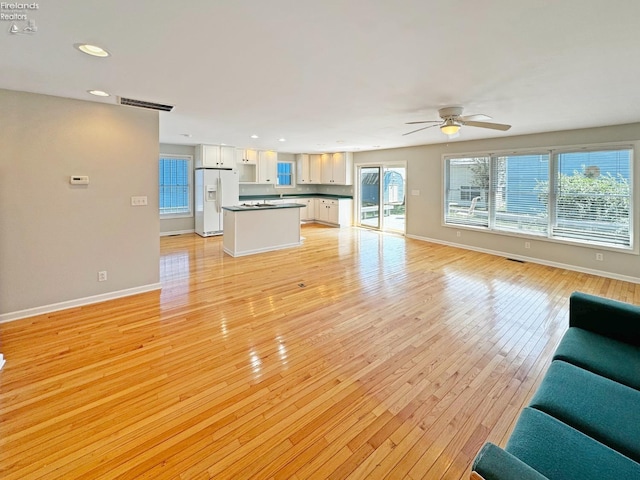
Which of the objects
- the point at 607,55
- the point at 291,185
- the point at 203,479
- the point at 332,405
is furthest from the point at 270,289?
the point at 291,185

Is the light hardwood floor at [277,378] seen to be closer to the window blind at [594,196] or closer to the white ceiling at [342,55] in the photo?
the window blind at [594,196]

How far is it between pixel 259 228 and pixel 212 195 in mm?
2386

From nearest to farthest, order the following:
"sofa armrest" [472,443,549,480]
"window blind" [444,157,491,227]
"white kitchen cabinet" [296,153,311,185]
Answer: "sofa armrest" [472,443,549,480] < "window blind" [444,157,491,227] < "white kitchen cabinet" [296,153,311,185]

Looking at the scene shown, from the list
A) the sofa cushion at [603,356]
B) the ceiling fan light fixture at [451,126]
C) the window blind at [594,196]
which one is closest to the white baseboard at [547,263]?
the window blind at [594,196]

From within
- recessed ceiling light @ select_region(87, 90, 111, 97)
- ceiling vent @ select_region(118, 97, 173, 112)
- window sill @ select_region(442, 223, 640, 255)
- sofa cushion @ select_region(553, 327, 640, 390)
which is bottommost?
sofa cushion @ select_region(553, 327, 640, 390)

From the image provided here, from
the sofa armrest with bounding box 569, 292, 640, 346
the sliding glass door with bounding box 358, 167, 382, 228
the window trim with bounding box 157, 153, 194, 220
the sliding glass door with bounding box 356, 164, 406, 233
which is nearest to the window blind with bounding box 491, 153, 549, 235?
the sliding glass door with bounding box 356, 164, 406, 233

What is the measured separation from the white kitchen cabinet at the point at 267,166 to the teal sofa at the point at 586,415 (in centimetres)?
855

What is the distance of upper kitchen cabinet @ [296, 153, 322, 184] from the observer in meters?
10.4

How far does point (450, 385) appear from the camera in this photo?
7.49 feet

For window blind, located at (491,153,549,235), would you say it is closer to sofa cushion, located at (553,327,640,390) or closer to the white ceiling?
the white ceiling

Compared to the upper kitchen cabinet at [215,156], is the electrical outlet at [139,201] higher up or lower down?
lower down

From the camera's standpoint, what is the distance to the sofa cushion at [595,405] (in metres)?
1.27

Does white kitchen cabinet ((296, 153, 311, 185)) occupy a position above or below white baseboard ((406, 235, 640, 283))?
above

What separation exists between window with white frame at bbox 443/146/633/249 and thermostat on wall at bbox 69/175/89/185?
6868 mm
